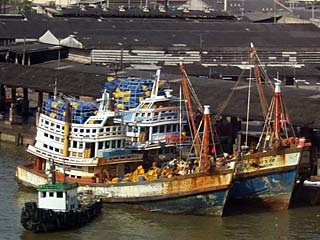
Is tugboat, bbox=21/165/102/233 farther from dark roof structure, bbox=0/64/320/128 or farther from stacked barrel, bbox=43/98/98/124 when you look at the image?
dark roof structure, bbox=0/64/320/128

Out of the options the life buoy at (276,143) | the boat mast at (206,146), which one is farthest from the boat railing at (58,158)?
the life buoy at (276,143)

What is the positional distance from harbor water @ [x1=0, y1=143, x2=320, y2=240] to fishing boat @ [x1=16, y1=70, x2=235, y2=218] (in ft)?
1.64

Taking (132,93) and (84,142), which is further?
(132,93)

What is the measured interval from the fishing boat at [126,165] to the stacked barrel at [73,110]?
0.13 meters

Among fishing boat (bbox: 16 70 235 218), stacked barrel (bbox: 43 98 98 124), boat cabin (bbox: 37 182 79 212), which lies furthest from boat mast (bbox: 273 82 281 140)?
boat cabin (bbox: 37 182 79 212)

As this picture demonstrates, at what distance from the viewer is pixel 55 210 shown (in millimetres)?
41281

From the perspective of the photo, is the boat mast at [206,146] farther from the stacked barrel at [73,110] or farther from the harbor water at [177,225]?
the stacked barrel at [73,110]

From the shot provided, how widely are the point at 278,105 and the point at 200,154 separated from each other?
299 cm

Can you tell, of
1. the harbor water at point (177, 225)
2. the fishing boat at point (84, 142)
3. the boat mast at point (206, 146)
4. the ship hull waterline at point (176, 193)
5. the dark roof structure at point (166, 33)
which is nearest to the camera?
the harbor water at point (177, 225)

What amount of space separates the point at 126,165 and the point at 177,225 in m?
3.99

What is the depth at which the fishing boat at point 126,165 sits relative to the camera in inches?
1700

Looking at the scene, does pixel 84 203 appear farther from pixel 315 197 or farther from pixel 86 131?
pixel 315 197

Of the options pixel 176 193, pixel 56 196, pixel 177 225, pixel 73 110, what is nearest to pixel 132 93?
pixel 73 110

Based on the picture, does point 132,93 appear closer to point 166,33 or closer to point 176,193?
point 176,193
